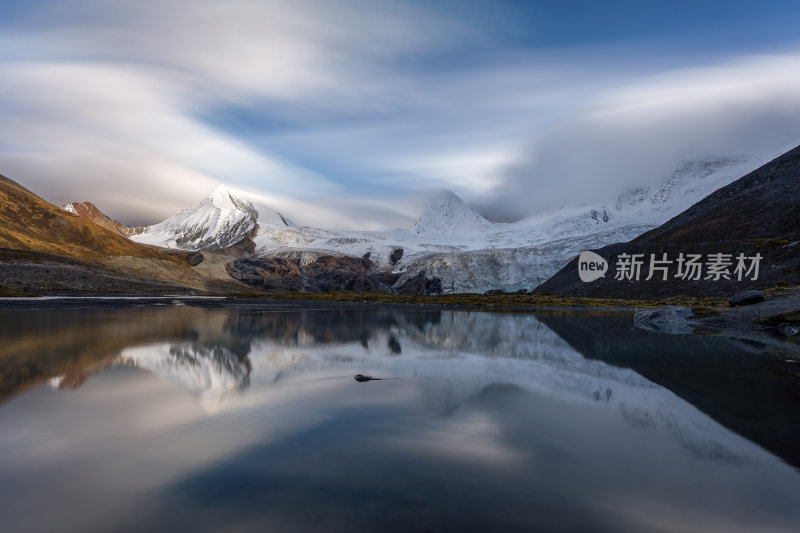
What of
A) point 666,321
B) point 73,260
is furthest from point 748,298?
point 73,260

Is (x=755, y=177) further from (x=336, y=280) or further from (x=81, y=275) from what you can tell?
(x=81, y=275)

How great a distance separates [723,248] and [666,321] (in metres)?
54.6

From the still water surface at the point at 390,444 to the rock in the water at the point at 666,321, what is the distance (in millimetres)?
16772

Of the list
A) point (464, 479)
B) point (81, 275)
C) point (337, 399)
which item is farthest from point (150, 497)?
point (81, 275)

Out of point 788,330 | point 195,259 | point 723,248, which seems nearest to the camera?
point 788,330

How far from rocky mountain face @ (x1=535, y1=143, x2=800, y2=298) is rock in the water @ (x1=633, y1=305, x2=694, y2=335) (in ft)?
101

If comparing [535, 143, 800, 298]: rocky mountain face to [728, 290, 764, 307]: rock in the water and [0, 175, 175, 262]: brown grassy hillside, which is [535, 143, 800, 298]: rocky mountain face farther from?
[0, 175, 175, 262]: brown grassy hillside

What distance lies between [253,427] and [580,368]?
41.8 ft

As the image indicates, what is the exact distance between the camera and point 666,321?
37.9 metres

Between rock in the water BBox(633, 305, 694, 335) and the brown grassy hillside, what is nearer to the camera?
rock in the water BBox(633, 305, 694, 335)

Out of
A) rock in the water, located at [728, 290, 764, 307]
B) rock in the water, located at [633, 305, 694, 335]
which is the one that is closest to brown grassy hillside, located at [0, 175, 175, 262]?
rock in the water, located at [633, 305, 694, 335]

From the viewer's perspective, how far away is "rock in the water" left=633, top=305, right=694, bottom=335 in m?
34.2

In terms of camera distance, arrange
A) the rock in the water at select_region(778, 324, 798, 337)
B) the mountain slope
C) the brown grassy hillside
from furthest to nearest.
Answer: the brown grassy hillside
the mountain slope
the rock in the water at select_region(778, 324, 798, 337)

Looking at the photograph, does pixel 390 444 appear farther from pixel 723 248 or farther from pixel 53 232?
pixel 53 232
